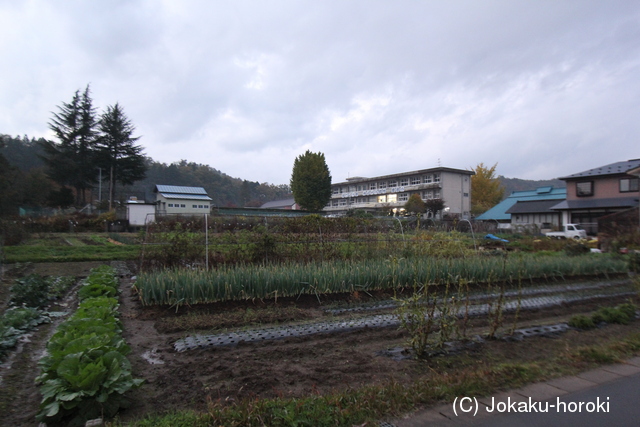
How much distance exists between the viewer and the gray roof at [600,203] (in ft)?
96.3

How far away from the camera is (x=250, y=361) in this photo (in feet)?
12.7

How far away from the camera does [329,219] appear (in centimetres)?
969

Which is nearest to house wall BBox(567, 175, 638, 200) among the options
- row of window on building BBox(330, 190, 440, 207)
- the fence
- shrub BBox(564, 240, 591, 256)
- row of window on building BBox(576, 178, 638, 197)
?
row of window on building BBox(576, 178, 638, 197)

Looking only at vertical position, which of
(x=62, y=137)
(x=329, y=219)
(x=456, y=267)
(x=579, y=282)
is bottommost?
(x=579, y=282)

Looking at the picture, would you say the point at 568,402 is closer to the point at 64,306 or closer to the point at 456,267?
the point at 456,267

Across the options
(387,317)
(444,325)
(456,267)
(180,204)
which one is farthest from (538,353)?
(180,204)

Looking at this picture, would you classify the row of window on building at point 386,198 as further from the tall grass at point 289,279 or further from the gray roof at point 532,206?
the tall grass at point 289,279

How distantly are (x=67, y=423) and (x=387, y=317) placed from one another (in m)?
4.08

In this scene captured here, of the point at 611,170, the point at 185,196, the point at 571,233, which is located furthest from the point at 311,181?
the point at 611,170

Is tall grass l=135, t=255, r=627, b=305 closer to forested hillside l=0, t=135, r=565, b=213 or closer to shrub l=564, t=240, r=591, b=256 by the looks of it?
shrub l=564, t=240, r=591, b=256

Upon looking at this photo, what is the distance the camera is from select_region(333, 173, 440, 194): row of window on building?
56919 millimetres

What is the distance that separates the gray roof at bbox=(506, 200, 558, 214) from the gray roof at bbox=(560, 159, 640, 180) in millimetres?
6473

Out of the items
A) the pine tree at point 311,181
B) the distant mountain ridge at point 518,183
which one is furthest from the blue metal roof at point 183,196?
the distant mountain ridge at point 518,183

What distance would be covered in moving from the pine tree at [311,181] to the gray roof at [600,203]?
27.3 meters
